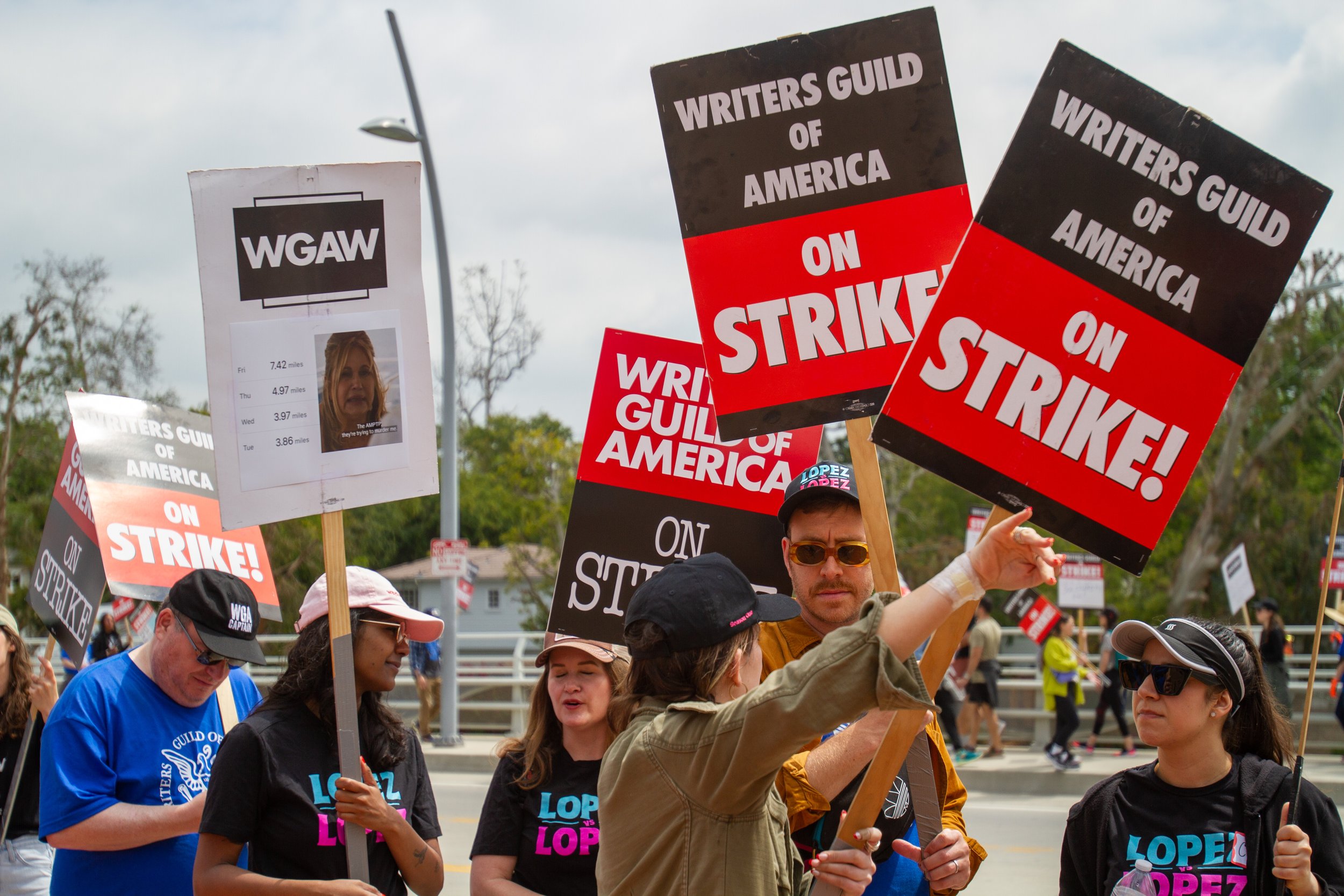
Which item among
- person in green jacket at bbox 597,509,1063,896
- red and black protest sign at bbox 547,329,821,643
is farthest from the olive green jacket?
red and black protest sign at bbox 547,329,821,643

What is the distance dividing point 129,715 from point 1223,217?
10.7 ft

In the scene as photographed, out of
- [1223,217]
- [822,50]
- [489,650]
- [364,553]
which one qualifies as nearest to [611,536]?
[822,50]

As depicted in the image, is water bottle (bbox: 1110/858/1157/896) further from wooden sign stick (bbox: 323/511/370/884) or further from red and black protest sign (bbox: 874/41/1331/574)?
wooden sign stick (bbox: 323/511/370/884)

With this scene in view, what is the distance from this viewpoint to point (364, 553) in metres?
49.3

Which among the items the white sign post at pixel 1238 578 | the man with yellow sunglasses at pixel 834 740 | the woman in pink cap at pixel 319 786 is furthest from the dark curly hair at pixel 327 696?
the white sign post at pixel 1238 578

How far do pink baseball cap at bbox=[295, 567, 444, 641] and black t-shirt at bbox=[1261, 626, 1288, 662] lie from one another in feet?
38.9

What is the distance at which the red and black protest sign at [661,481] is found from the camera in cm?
419

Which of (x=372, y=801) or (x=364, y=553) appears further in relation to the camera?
(x=364, y=553)

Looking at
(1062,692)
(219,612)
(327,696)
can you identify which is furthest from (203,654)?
(1062,692)

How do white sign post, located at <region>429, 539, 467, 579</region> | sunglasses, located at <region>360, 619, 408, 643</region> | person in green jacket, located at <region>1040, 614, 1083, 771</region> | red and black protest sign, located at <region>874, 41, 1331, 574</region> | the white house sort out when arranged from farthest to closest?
the white house
white sign post, located at <region>429, 539, 467, 579</region>
person in green jacket, located at <region>1040, 614, 1083, 771</region>
sunglasses, located at <region>360, 619, 408, 643</region>
red and black protest sign, located at <region>874, 41, 1331, 574</region>

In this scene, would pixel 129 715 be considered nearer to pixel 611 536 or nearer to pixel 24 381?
pixel 611 536

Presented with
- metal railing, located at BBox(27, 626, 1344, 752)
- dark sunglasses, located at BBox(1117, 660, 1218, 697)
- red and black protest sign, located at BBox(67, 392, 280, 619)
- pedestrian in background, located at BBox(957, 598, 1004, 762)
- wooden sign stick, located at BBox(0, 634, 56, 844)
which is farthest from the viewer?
metal railing, located at BBox(27, 626, 1344, 752)

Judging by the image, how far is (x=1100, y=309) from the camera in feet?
8.63

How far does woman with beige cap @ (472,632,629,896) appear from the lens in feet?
11.2
